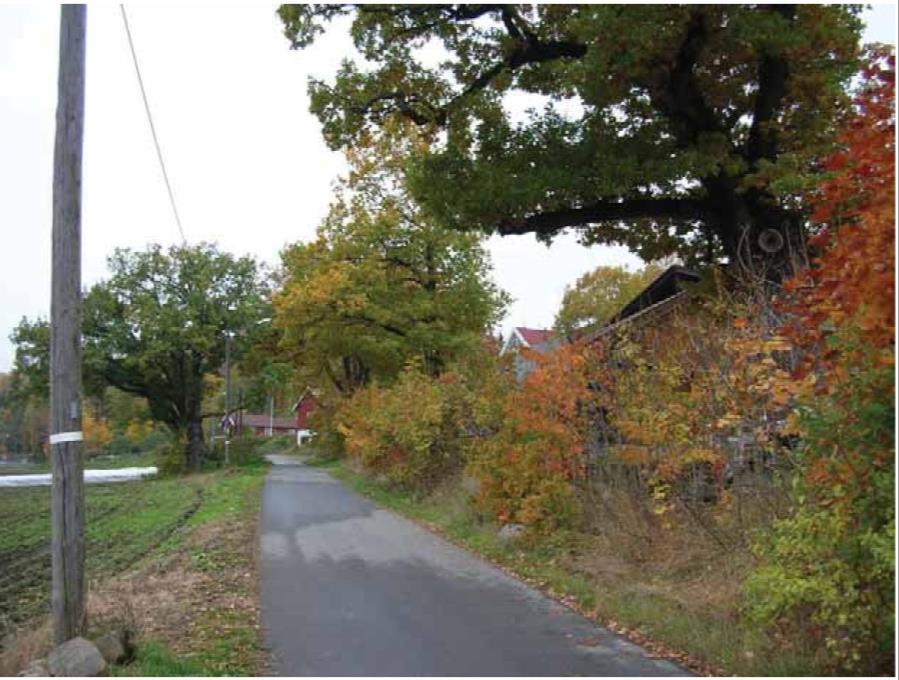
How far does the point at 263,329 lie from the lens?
43406 mm

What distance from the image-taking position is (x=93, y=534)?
18.1m

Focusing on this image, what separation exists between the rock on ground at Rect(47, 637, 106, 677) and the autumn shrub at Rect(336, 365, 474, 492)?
12194 millimetres

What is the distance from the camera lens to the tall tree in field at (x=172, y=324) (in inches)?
1613

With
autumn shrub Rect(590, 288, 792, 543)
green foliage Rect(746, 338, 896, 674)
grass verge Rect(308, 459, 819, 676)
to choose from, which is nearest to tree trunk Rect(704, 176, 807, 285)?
autumn shrub Rect(590, 288, 792, 543)

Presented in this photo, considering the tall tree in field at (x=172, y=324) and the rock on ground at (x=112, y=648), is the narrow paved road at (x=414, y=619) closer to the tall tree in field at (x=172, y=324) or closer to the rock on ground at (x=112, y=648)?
the rock on ground at (x=112, y=648)

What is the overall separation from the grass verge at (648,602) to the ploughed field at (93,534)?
5.78 metres

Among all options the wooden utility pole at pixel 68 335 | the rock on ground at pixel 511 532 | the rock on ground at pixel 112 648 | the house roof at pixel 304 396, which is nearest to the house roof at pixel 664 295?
the rock on ground at pixel 511 532

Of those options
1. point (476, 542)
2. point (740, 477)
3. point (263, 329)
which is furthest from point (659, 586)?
point (263, 329)

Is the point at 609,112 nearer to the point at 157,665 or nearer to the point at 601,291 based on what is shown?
the point at 157,665

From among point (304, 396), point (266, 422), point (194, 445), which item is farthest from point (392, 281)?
point (266, 422)

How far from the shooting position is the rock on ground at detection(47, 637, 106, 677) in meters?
6.38

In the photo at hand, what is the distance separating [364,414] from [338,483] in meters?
2.58

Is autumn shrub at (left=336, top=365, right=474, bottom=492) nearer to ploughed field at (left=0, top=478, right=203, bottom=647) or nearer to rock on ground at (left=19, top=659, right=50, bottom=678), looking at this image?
ploughed field at (left=0, top=478, right=203, bottom=647)

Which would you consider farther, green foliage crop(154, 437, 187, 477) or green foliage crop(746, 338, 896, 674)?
green foliage crop(154, 437, 187, 477)
